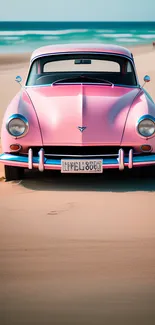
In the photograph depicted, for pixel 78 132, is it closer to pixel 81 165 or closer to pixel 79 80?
pixel 81 165

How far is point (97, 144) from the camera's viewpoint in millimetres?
6305

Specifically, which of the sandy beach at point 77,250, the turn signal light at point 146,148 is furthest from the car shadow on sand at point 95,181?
→ the turn signal light at point 146,148

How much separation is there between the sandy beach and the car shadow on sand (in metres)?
0.01

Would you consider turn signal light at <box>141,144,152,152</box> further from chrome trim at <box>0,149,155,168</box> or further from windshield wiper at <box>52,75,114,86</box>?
windshield wiper at <box>52,75,114,86</box>

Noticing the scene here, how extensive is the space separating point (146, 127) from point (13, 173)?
1.50 meters

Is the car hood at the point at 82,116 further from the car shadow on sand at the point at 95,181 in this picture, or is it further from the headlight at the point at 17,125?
the car shadow on sand at the point at 95,181

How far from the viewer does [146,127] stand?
643 cm

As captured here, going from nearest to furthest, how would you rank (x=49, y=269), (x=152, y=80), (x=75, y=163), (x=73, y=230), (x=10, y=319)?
1. (x=10, y=319)
2. (x=49, y=269)
3. (x=73, y=230)
4. (x=75, y=163)
5. (x=152, y=80)

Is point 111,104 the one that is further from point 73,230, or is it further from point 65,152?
point 73,230

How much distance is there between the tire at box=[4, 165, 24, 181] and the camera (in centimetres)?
675

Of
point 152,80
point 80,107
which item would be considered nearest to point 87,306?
point 80,107

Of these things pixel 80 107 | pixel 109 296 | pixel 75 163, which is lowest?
pixel 109 296

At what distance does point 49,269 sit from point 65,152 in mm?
2521

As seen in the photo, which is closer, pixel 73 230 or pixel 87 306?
pixel 87 306
